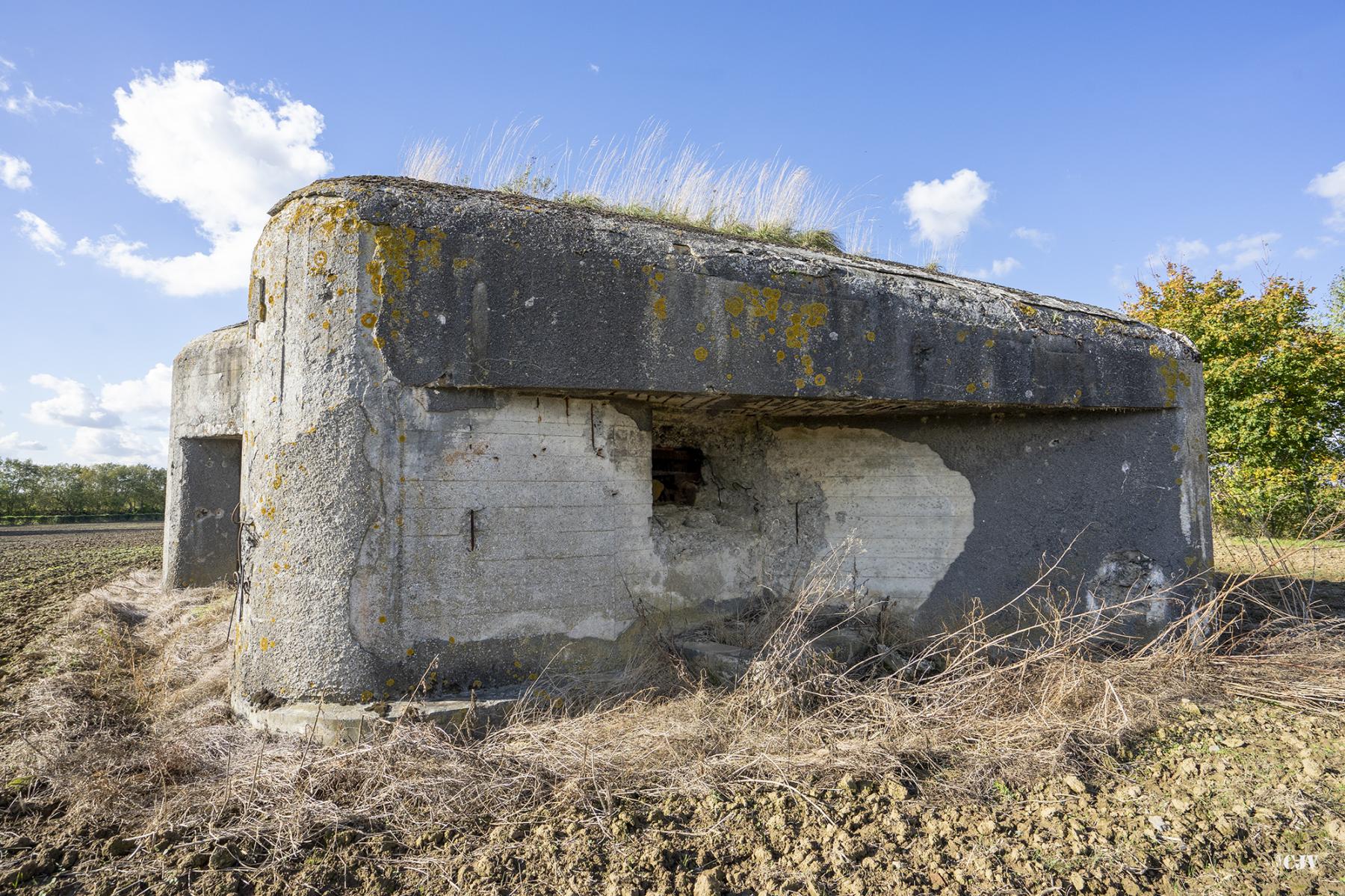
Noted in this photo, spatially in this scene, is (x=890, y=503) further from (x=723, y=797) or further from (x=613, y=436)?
(x=723, y=797)

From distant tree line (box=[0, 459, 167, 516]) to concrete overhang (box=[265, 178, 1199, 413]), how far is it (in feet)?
105

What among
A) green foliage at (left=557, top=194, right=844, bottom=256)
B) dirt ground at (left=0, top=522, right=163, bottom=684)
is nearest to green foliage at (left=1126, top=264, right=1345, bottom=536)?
green foliage at (left=557, top=194, right=844, bottom=256)

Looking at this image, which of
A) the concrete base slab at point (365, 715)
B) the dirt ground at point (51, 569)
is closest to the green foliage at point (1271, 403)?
the concrete base slab at point (365, 715)

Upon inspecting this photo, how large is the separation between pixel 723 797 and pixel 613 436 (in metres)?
1.76

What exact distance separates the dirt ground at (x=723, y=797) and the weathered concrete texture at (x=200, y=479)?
334cm

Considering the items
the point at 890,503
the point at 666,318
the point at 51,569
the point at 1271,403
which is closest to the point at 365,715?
the point at 666,318

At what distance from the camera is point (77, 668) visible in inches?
178

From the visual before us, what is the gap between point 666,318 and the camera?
3.51 m

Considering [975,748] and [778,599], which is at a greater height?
[778,599]

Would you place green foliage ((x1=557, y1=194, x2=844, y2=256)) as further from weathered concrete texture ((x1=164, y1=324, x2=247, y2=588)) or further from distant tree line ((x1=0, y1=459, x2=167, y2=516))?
distant tree line ((x1=0, y1=459, x2=167, y2=516))

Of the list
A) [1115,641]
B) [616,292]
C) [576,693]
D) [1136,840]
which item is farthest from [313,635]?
[1115,641]

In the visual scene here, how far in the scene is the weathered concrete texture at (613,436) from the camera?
3213mm

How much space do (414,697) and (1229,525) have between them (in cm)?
1501

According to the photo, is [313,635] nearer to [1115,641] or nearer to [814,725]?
[814,725]
